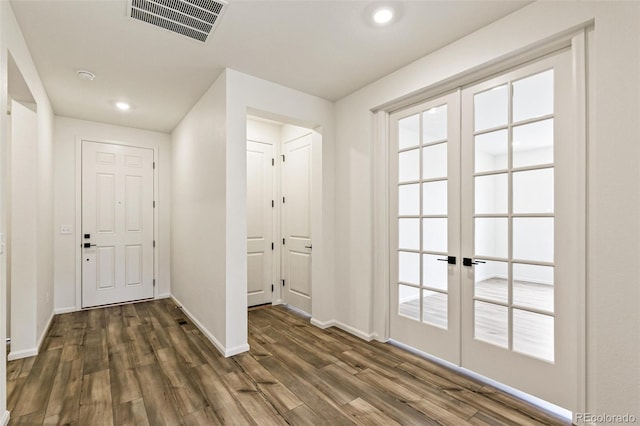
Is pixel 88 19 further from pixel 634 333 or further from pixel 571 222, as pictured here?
pixel 634 333

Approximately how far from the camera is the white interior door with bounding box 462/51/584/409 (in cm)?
193

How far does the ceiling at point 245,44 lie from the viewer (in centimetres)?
204

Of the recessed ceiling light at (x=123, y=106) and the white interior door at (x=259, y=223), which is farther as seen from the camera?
the white interior door at (x=259, y=223)

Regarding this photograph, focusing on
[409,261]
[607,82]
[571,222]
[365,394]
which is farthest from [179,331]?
[607,82]

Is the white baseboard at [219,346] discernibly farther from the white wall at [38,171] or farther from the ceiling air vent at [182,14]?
the ceiling air vent at [182,14]

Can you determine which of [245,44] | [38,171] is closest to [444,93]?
[245,44]

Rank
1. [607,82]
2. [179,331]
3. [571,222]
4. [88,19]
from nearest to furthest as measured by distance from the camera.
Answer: [607,82] < [571,222] < [88,19] < [179,331]

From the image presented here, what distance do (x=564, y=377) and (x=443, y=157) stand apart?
174 cm

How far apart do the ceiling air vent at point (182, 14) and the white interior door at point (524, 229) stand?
1990mm

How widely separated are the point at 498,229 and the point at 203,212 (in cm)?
288

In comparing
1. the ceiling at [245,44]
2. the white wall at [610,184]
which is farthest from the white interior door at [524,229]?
the ceiling at [245,44]

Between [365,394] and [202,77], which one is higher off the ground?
[202,77]

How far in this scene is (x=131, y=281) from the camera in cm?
466

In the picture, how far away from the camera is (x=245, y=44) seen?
8.03 ft
